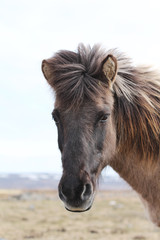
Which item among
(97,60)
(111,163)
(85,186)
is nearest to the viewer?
(85,186)

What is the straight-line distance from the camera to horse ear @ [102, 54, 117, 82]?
13.2 feet

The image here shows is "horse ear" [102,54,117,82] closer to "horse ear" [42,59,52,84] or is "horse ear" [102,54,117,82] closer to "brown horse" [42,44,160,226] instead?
"brown horse" [42,44,160,226]

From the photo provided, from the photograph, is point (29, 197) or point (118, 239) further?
point (29, 197)

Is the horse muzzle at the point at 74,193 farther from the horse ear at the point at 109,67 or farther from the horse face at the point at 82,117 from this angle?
the horse ear at the point at 109,67

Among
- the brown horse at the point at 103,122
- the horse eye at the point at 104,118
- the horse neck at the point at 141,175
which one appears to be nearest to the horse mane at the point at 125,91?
the brown horse at the point at 103,122

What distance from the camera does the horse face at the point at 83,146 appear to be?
3.40m

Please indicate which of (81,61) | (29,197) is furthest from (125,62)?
(29,197)

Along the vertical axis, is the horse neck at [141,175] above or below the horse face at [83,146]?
below

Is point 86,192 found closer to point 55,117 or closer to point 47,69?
point 55,117

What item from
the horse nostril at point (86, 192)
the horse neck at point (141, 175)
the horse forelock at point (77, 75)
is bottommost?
the horse neck at point (141, 175)

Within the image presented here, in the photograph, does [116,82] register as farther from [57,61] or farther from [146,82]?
[57,61]

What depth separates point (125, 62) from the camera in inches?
182

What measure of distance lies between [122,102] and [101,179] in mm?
1108

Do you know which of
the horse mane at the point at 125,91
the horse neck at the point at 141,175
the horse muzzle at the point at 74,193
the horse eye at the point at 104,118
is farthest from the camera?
the horse neck at the point at 141,175
